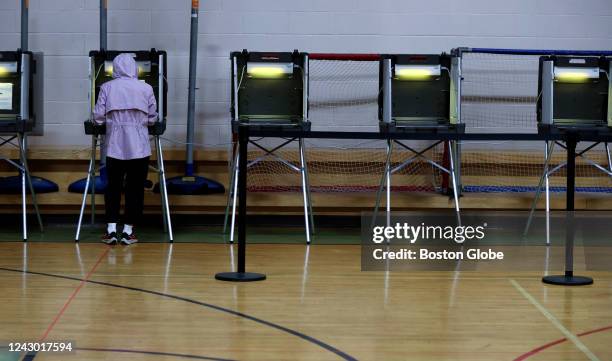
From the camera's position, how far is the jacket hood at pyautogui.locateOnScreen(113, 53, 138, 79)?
23.1ft

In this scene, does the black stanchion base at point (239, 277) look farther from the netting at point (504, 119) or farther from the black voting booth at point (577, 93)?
the netting at point (504, 119)

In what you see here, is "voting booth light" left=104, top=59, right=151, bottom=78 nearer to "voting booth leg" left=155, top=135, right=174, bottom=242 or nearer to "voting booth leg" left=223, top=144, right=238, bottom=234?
"voting booth leg" left=155, top=135, right=174, bottom=242

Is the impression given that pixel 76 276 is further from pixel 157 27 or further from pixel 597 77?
pixel 597 77

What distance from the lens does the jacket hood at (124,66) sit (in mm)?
7027

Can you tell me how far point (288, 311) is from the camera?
4789 mm

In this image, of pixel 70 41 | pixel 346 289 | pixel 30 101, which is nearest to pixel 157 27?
pixel 70 41

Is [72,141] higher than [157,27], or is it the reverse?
[157,27]

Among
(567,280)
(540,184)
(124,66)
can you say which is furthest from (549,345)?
(124,66)

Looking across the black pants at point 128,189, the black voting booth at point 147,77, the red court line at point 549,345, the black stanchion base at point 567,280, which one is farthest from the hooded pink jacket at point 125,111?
the red court line at point 549,345

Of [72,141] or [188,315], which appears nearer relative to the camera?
Result: [188,315]

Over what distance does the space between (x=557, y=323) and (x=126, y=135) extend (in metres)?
3.45

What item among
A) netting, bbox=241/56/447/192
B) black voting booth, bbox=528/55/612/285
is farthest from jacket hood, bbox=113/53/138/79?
black voting booth, bbox=528/55/612/285

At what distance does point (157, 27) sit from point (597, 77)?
343 cm

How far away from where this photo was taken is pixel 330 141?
841cm
